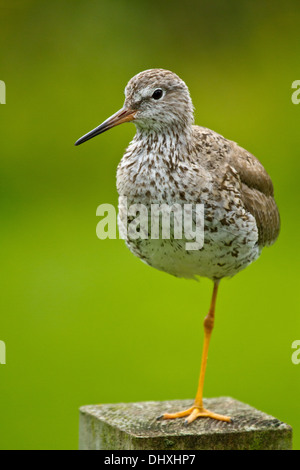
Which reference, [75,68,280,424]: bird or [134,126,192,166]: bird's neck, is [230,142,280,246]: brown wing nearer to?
[75,68,280,424]: bird

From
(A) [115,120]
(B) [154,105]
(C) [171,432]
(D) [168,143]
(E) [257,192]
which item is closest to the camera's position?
(C) [171,432]

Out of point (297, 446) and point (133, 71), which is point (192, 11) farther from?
point (297, 446)

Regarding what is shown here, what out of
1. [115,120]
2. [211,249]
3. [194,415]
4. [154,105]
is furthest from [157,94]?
[194,415]

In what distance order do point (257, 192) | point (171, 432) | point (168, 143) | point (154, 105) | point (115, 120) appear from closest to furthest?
point (171, 432) < point (115, 120) < point (154, 105) < point (168, 143) < point (257, 192)

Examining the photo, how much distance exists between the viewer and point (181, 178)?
239 inches

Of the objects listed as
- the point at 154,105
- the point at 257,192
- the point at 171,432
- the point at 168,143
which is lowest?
the point at 171,432

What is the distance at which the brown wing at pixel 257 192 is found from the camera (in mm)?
6484

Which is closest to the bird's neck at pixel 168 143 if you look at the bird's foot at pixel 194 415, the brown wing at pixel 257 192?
the brown wing at pixel 257 192

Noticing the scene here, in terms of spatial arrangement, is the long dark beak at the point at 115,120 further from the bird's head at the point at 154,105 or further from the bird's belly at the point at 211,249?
the bird's belly at the point at 211,249

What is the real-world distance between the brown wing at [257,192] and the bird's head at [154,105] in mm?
460

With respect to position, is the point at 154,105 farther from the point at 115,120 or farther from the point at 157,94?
the point at 115,120

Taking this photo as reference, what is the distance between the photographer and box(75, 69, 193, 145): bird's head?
595 centimetres

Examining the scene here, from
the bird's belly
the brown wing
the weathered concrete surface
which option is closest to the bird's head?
the brown wing

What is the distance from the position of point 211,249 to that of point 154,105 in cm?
98
